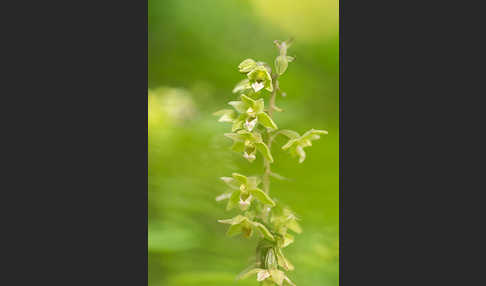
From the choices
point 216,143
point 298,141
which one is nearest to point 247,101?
point 298,141

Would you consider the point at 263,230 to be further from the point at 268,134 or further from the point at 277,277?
the point at 268,134

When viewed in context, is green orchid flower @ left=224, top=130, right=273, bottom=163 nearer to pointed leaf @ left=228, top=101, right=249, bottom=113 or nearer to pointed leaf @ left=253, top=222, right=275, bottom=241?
pointed leaf @ left=228, top=101, right=249, bottom=113

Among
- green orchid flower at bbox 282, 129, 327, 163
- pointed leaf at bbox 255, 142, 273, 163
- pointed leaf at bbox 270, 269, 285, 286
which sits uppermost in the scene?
green orchid flower at bbox 282, 129, 327, 163

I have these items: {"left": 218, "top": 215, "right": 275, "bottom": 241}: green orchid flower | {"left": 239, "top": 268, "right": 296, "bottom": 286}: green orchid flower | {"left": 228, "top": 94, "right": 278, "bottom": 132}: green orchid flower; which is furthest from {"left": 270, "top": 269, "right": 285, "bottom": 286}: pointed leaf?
{"left": 228, "top": 94, "right": 278, "bottom": 132}: green orchid flower

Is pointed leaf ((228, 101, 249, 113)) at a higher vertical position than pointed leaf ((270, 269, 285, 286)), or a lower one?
higher

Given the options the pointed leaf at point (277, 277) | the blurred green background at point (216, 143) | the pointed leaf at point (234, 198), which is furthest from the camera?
the blurred green background at point (216, 143)

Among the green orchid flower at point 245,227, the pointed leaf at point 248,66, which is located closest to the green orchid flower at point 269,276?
the green orchid flower at point 245,227

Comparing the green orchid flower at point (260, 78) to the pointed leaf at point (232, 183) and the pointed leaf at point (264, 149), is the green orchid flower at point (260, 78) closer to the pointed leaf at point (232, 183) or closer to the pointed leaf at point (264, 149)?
the pointed leaf at point (264, 149)

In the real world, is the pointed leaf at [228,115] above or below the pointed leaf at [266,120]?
above
